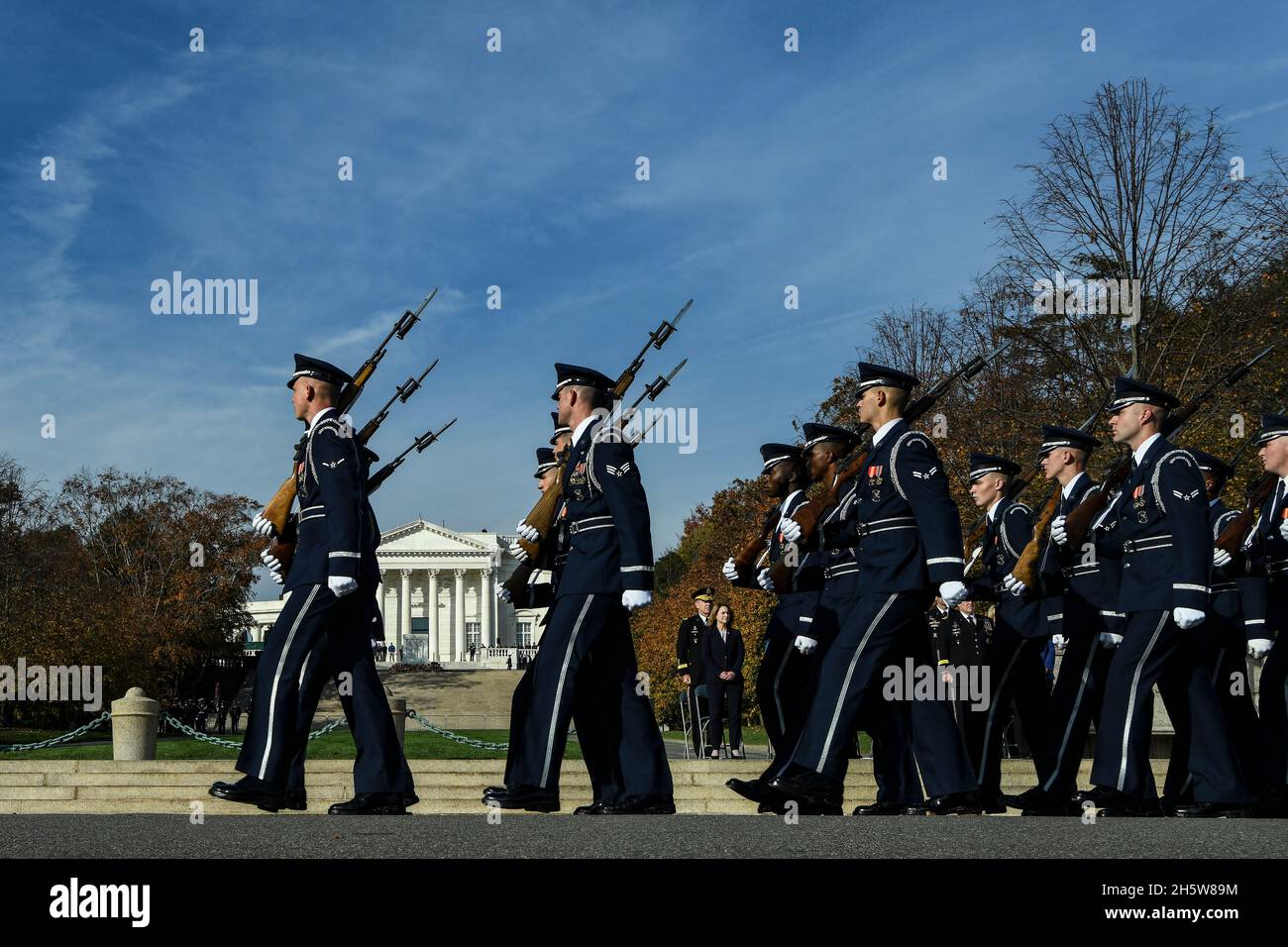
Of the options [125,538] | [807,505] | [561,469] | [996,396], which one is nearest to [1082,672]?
[807,505]

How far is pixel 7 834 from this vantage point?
5.91m

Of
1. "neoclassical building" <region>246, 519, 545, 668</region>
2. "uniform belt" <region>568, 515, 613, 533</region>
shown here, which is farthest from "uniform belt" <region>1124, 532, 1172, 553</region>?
"neoclassical building" <region>246, 519, 545, 668</region>

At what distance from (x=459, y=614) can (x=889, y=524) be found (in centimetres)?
11690

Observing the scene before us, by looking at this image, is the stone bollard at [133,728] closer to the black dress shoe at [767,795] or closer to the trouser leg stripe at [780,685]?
the trouser leg stripe at [780,685]

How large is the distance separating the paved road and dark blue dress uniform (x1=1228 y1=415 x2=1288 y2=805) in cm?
289

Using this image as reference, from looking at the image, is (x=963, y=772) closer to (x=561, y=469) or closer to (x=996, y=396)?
(x=561, y=469)

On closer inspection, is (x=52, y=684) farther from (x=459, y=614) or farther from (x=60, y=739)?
(x=459, y=614)

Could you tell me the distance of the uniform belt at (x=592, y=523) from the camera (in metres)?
8.30

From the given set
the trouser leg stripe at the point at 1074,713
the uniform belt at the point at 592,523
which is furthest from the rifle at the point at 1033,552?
the uniform belt at the point at 592,523

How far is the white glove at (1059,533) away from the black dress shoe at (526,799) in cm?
381

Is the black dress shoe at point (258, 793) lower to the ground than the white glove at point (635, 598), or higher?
lower

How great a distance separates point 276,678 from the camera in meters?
8.12
